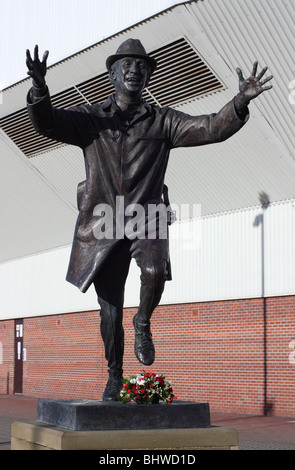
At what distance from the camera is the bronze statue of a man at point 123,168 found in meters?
4.59

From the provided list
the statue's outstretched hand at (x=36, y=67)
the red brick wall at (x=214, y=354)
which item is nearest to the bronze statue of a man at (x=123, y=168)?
the statue's outstretched hand at (x=36, y=67)

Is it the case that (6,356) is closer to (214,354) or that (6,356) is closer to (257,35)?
(214,354)

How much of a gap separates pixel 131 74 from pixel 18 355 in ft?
77.9

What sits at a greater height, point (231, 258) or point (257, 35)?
point (257, 35)

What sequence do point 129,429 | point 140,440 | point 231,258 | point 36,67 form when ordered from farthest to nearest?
1. point 231,258
2. point 36,67
3. point 129,429
4. point 140,440

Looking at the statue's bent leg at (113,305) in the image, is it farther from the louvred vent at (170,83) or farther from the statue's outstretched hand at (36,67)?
the louvred vent at (170,83)

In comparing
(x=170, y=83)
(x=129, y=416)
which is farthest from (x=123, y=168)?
(x=170, y=83)

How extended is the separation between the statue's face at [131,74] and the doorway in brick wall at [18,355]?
2322 centimetres

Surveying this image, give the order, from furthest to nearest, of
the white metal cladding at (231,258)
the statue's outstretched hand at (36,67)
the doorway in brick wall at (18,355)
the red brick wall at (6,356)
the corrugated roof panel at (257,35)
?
the red brick wall at (6,356) → the doorway in brick wall at (18,355) → the white metal cladding at (231,258) → the corrugated roof panel at (257,35) → the statue's outstretched hand at (36,67)

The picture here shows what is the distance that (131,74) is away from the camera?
4.78 m

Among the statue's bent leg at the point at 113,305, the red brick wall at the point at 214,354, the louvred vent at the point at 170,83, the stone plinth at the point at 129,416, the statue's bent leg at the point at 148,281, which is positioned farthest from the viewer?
the red brick wall at the point at 214,354

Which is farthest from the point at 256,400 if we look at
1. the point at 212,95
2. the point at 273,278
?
the point at 212,95
